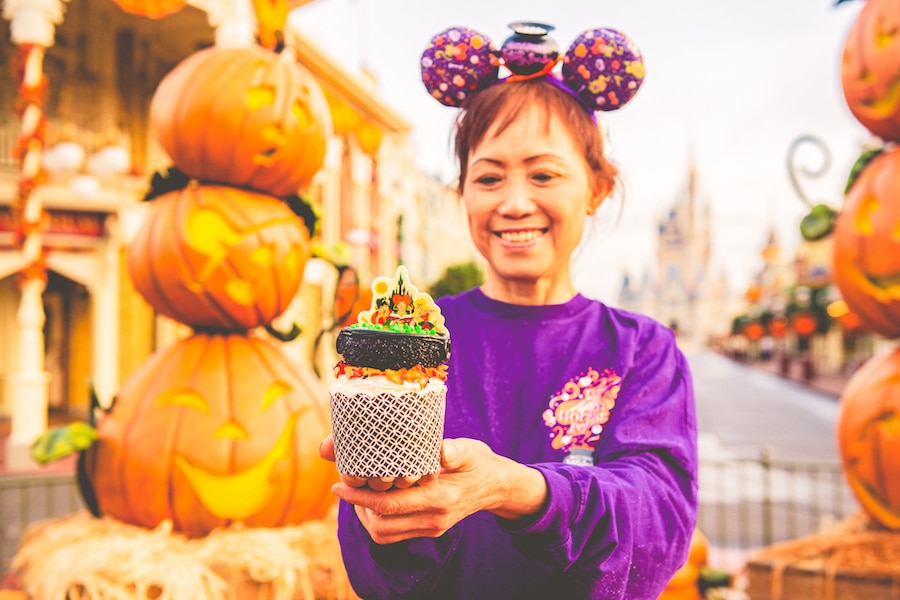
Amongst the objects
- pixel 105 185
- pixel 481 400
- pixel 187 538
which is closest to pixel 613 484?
pixel 481 400

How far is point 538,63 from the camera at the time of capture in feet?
4.65

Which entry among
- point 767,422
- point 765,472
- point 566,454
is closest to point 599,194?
point 566,454

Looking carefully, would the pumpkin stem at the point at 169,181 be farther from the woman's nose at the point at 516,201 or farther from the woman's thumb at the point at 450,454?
the woman's thumb at the point at 450,454

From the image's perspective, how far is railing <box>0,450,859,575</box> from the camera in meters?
5.68

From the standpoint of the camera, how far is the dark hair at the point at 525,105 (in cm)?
139

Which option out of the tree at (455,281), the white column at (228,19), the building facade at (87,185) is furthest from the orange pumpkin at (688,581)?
the tree at (455,281)

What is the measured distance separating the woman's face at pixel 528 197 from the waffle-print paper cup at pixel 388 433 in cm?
49

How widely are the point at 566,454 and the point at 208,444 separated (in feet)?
6.04

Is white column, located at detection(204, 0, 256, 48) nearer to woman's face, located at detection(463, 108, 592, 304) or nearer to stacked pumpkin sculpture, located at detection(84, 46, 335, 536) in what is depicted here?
stacked pumpkin sculpture, located at detection(84, 46, 335, 536)

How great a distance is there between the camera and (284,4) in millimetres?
3371

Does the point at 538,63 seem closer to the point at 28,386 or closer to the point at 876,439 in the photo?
the point at 876,439

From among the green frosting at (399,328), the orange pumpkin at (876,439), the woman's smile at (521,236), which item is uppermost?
the woman's smile at (521,236)

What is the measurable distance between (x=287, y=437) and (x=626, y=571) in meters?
2.00

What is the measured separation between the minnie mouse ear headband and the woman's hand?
0.79 meters
